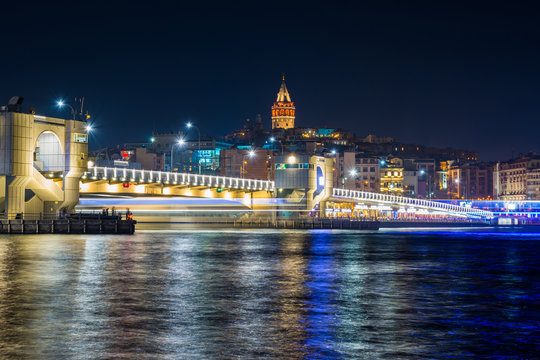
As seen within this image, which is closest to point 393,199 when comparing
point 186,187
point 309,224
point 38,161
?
point 309,224

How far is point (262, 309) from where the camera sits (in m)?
27.0

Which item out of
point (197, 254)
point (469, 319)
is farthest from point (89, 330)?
point (197, 254)

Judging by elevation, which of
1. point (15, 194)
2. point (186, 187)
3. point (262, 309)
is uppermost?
point (186, 187)

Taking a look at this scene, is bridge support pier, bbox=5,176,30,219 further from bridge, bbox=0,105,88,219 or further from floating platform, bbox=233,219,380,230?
floating platform, bbox=233,219,380,230

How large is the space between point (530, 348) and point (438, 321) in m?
4.63

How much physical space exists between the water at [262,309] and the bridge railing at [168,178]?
165 feet

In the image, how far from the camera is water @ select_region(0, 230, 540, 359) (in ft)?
65.4

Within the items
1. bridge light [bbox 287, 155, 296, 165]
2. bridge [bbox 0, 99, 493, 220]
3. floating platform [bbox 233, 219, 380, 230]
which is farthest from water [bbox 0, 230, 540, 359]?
bridge light [bbox 287, 155, 296, 165]

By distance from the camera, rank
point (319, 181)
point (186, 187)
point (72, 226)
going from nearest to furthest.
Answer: point (72, 226) < point (186, 187) < point (319, 181)

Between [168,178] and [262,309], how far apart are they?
279ft

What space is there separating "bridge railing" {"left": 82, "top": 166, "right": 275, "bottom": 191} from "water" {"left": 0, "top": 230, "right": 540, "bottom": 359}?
50379 mm

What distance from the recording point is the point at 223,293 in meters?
31.7

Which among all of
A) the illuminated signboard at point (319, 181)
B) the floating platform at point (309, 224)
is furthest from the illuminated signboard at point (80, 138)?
the illuminated signboard at point (319, 181)

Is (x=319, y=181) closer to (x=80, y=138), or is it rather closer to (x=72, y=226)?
(x=80, y=138)
